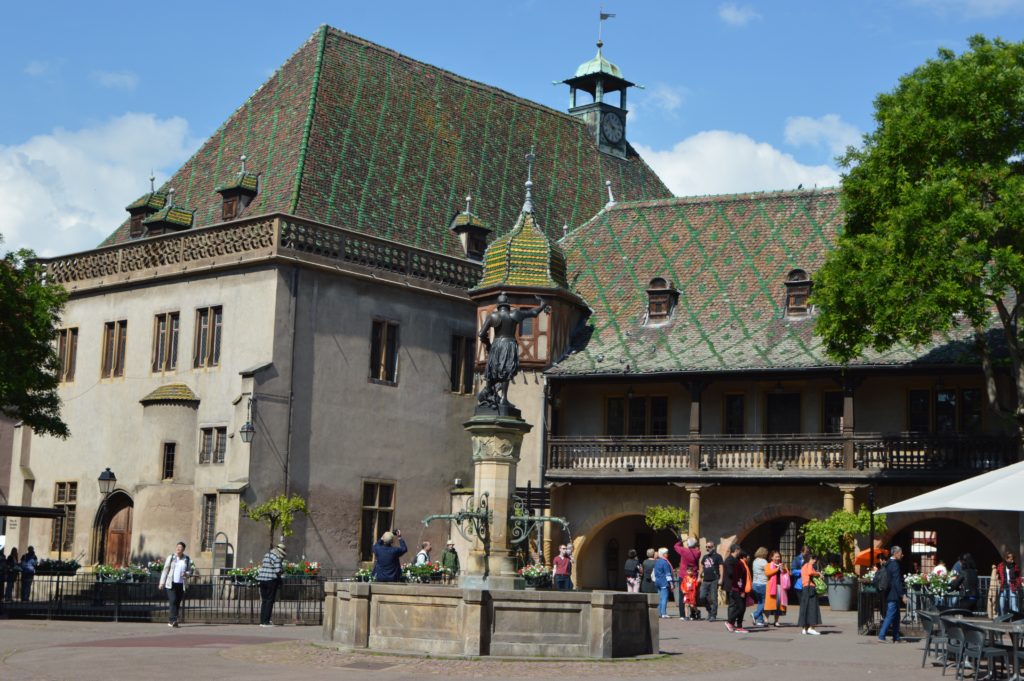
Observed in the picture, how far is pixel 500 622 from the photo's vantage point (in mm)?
18422

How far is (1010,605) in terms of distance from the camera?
984 inches

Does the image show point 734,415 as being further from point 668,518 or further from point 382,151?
point 382,151

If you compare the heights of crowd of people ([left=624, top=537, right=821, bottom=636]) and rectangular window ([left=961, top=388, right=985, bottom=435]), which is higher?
rectangular window ([left=961, top=388, right=985, bottom=435])

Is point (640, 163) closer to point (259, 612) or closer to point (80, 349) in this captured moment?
point (80, 349)

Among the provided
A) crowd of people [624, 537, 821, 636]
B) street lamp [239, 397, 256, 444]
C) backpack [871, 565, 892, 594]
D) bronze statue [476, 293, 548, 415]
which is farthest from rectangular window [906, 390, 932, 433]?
bronze statue [476, 293, 548, 415]

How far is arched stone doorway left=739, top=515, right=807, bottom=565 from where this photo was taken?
39.3 meters

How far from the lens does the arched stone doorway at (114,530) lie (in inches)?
1467

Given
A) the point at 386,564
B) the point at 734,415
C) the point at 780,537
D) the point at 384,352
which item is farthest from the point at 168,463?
the point at 780,537

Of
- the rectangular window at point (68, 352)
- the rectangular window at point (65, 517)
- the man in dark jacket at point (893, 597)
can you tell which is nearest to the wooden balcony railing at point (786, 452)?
the man in dark jacket at point (893, 597)

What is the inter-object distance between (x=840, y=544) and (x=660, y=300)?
31.5 feet

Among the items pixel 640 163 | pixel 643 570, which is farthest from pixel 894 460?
pixel 640 163

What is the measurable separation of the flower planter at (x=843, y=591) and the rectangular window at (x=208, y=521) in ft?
46.7

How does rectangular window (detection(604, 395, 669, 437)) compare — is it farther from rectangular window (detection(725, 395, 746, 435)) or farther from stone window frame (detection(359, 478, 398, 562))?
stone window frame (detection(359, 478, 398, 562))

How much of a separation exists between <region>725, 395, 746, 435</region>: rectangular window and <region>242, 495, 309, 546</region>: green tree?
445 inches
